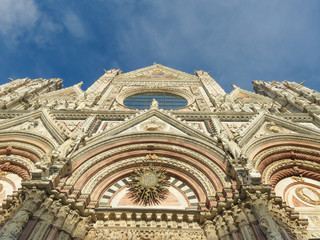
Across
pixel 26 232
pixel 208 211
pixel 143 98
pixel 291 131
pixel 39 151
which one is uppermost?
pixel 143 98

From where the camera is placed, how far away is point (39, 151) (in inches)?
322

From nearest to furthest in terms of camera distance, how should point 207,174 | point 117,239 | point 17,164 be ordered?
point 117,239 < point 207,174 < point 17,164

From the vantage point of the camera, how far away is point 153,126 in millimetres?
9680

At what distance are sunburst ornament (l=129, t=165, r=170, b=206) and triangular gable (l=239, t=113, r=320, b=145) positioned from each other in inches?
120

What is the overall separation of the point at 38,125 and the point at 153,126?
452 centimetres

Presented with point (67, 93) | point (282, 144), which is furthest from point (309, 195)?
point (67, 93)

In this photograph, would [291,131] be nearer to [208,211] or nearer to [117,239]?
[208,211]

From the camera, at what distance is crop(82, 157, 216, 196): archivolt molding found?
22.2 ft

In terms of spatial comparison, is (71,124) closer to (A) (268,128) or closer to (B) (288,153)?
(A) (268,128)

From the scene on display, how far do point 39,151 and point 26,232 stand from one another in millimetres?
3826

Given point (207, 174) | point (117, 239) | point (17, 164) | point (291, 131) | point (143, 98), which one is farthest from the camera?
point (143, 98)

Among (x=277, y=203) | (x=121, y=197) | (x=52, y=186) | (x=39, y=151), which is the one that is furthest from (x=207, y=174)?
(x=39, y=151)

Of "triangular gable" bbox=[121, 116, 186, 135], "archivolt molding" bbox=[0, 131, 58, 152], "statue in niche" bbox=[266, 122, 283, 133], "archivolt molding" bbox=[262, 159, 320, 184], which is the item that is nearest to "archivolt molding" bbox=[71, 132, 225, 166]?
"triangular gable" bbox=[121, 116, 186, 135]

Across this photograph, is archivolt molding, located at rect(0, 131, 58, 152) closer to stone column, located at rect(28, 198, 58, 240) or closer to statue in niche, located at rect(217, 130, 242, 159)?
stone column, located at rect(28, 198, 58, 240)
